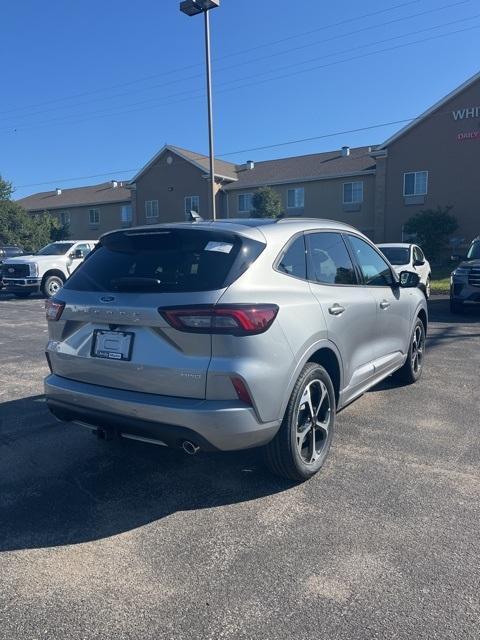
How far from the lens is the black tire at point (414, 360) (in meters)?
5.93

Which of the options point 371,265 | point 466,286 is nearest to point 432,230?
point 466,286

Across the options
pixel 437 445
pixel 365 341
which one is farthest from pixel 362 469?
pixel 365 341

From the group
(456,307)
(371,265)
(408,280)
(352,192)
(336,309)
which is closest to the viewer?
(336,309)

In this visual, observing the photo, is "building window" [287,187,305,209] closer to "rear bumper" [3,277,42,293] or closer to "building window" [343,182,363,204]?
"building window" [343,182,363,204]

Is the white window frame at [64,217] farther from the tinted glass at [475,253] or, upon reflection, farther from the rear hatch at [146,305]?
the rear hatch at [146,305]

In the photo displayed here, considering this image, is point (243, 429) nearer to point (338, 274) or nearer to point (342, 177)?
point (338, 274)

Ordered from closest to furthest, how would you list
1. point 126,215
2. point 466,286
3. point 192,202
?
point 466,286
point 192,202
point 126,215

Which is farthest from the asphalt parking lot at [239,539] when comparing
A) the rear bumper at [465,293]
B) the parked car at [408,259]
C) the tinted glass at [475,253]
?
the parked car at [408,259]

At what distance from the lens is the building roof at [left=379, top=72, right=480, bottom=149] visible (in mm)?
28369

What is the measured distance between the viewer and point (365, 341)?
450cm

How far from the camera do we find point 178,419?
3.04m

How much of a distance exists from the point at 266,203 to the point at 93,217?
1892 centimetres

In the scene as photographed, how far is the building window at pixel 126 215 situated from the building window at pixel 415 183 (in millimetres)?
22237

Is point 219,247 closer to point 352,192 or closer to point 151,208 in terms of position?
point 352,192
